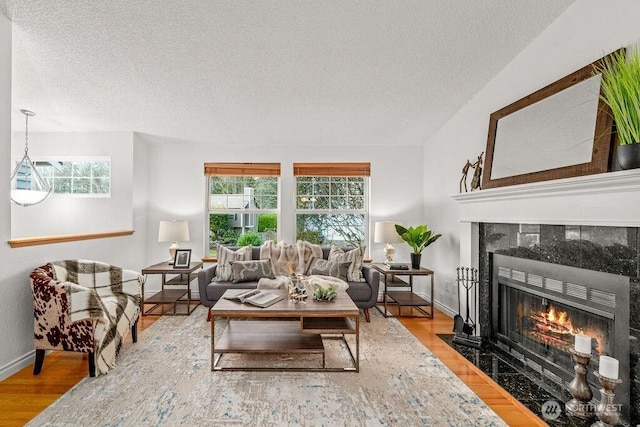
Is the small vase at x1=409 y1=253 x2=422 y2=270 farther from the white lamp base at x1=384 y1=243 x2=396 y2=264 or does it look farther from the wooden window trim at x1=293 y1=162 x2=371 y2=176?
the wooden window trim at x1=293 y1=162 x2=371 y2=176

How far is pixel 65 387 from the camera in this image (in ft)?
7.50

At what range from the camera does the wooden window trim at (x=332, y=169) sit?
4.94 m

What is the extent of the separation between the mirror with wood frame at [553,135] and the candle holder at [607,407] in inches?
44.0

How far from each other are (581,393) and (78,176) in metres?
5.85

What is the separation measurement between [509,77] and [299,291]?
8.46ft

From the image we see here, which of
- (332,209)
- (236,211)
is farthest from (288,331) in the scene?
(236,211)

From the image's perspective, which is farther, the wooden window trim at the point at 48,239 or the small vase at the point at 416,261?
the small vase at the point at 416,261

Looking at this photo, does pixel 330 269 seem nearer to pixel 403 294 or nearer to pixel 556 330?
pixel 403 294

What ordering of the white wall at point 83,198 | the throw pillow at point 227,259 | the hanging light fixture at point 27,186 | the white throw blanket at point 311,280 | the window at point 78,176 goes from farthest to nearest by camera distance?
the window at point 78,176, the white wall at point 83,198, the throw pillow at point 227,259, the white throw blanket at point 311,280, the hanging light fixture at point 27,186

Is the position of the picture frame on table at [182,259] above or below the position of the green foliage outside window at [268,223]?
below

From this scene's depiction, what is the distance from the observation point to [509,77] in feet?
9.07

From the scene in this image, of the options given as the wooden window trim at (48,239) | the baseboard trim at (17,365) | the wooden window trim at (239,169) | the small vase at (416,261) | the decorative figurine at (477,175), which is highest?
the wooden window trim at (239,169)

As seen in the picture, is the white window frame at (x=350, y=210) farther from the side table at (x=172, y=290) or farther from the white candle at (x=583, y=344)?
the white candle at (x=583, y=344)

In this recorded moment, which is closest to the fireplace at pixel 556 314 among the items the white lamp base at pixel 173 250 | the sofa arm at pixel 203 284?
the sofa arm at pixel 203 284
